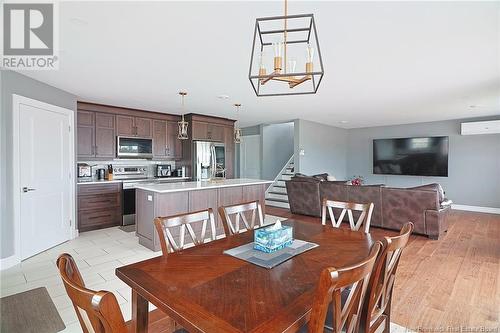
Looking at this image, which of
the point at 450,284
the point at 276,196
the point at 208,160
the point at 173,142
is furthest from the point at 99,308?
the point at 276,196

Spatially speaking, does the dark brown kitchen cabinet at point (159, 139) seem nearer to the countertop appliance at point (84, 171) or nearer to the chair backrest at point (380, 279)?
the countertop appliance at point (84, 171)

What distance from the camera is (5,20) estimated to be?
2146mm

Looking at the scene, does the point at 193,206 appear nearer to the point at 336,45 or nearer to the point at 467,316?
the point at 336,45

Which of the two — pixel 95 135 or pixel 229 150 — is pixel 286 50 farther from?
pixel 229 150

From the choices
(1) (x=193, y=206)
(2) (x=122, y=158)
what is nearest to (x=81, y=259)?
(1) (x=193, y=206)

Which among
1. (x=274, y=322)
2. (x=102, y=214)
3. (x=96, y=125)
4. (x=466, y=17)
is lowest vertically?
(x=102, y=214)

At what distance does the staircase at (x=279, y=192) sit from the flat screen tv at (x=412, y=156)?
2938 millimetres

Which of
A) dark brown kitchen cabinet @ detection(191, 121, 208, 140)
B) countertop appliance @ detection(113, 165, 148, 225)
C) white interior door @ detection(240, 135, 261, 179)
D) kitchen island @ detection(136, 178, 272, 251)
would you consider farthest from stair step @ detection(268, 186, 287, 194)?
countertop appliance @ detection(113, 165, 148, 225)

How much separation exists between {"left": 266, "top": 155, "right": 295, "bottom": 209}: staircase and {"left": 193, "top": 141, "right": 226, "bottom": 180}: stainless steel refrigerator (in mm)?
1726

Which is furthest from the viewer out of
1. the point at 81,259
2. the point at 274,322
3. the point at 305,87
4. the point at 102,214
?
A: the point at 102,214

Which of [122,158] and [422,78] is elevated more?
[422,78]

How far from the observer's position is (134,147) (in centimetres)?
584

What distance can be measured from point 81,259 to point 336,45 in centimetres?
408

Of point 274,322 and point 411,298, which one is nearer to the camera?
point 274,322
